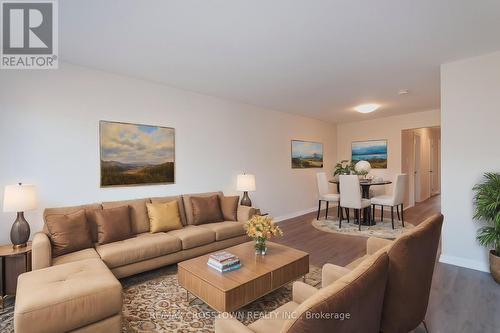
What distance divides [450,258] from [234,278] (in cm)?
300

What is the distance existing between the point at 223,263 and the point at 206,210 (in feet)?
5.24

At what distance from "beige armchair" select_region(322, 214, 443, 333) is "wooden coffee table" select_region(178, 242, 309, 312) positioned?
97 cm

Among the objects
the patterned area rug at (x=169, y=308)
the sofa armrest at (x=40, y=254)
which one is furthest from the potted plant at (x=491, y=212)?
the sofa armrest at (x=40, y=254)

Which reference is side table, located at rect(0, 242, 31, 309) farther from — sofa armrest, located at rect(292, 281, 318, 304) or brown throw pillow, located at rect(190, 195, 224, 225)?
sofa armrest, located at rect(292, 281, 318, 304)

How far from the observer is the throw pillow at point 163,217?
3246mm

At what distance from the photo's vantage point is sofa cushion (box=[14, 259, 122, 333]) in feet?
5.06

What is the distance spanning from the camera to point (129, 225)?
9.96 ft

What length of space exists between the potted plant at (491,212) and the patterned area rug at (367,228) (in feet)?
5.22

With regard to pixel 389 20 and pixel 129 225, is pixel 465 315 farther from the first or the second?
pixel 129 225

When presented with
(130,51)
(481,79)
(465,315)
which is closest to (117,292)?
(130,51)

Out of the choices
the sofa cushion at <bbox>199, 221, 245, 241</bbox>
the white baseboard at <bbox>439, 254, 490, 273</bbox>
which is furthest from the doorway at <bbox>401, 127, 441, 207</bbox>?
the sofa cushion at <bbox>199, 221, 245, 241</bbox>

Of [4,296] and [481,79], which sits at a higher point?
[481,79]

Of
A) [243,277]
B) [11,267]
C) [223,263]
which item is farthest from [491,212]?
[11,267]

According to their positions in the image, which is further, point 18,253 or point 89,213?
point 89,213
